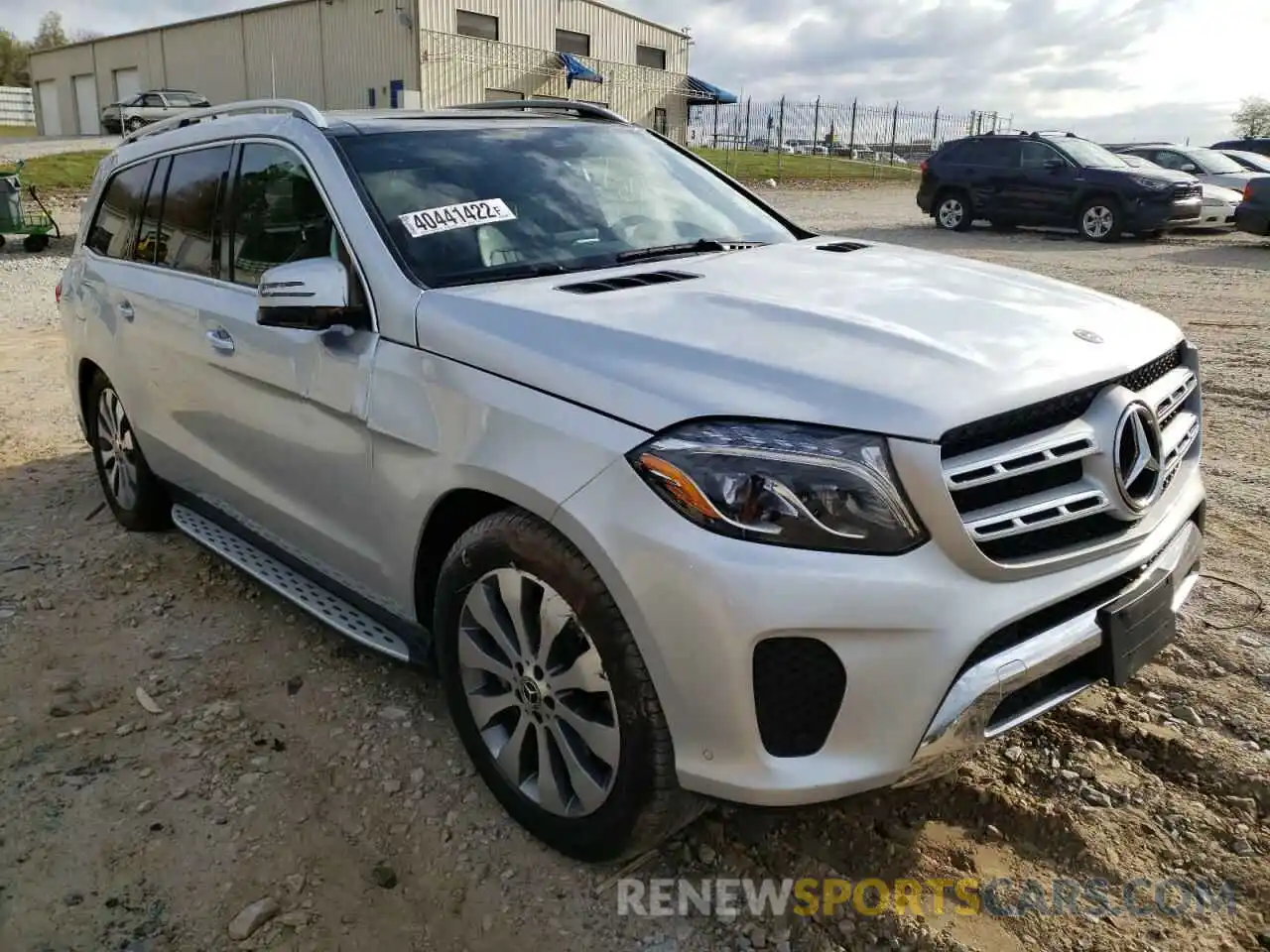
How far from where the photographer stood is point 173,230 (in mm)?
3973

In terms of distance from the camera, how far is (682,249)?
10.9 ft

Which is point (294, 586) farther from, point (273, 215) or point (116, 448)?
point (116, 448)

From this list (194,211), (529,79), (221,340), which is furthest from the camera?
(529,79)

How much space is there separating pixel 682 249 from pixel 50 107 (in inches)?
2408

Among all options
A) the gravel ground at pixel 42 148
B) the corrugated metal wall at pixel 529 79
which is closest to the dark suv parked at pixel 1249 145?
the corrugated metal wall at pixel 529 79

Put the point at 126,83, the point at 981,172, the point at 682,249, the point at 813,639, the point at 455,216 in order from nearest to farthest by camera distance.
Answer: the point at 813,639
the point at 455,216
the point at 682,249
the point at 981,172
the point at 126,83

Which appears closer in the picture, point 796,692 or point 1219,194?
point 796,692

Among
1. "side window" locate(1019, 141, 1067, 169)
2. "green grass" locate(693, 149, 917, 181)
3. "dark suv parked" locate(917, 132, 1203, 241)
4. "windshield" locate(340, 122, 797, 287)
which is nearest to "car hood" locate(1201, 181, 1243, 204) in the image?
"dark suv parked" locate(917, 132, 1203, 241)

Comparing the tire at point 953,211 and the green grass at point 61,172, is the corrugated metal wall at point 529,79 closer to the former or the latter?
the green grass at point 61,172

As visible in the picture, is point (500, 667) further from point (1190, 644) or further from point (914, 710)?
point (1190, 644)

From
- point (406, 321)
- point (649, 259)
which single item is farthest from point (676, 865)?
point (649, 259)

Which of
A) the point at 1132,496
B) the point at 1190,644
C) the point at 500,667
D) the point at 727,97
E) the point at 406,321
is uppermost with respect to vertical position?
the point at 727,97

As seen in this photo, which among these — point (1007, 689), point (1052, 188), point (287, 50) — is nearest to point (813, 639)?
point (1007, 689)

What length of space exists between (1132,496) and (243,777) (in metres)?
2.43
